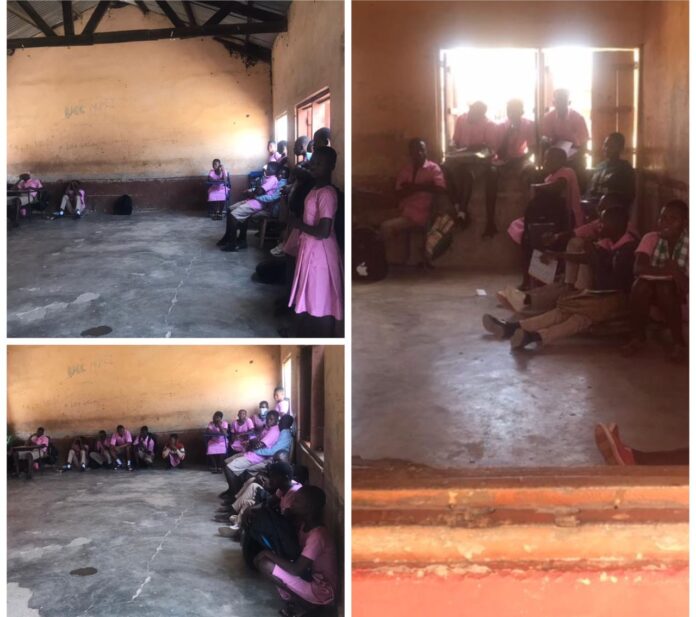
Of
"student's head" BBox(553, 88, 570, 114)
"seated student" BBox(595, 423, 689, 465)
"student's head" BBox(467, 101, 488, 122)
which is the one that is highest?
"student's head" BBox(553, 88, 570, 114)

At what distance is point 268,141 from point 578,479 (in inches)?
49.5

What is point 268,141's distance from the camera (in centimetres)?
252

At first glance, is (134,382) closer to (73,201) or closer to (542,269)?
(73,201)

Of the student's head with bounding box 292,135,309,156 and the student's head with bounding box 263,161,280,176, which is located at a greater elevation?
the student's head with bounding box 292,135,309,156

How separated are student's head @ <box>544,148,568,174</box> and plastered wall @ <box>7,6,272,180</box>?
2.61 feet

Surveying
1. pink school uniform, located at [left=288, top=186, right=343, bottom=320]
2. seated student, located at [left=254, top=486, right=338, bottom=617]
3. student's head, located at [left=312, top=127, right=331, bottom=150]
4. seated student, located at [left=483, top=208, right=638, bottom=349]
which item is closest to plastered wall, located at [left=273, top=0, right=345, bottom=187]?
student's head, located at [left=312, top=127, right=331, bottom=150]

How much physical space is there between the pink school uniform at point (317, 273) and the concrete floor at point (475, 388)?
64 millimetres

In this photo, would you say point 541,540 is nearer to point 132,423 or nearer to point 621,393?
point 621,393

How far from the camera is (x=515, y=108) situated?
8.29 feet

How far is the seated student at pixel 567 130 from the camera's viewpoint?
2.48 metres

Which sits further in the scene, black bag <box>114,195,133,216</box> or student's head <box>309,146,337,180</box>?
black bag <box>114,195,133,216</box>

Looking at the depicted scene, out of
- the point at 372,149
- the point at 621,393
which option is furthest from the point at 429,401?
the point at 372,149

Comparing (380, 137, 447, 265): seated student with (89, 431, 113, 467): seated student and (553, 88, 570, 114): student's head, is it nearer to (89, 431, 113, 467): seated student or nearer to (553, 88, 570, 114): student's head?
(553, 88, 570, 114): student's head

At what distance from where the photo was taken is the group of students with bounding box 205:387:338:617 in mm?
2430
